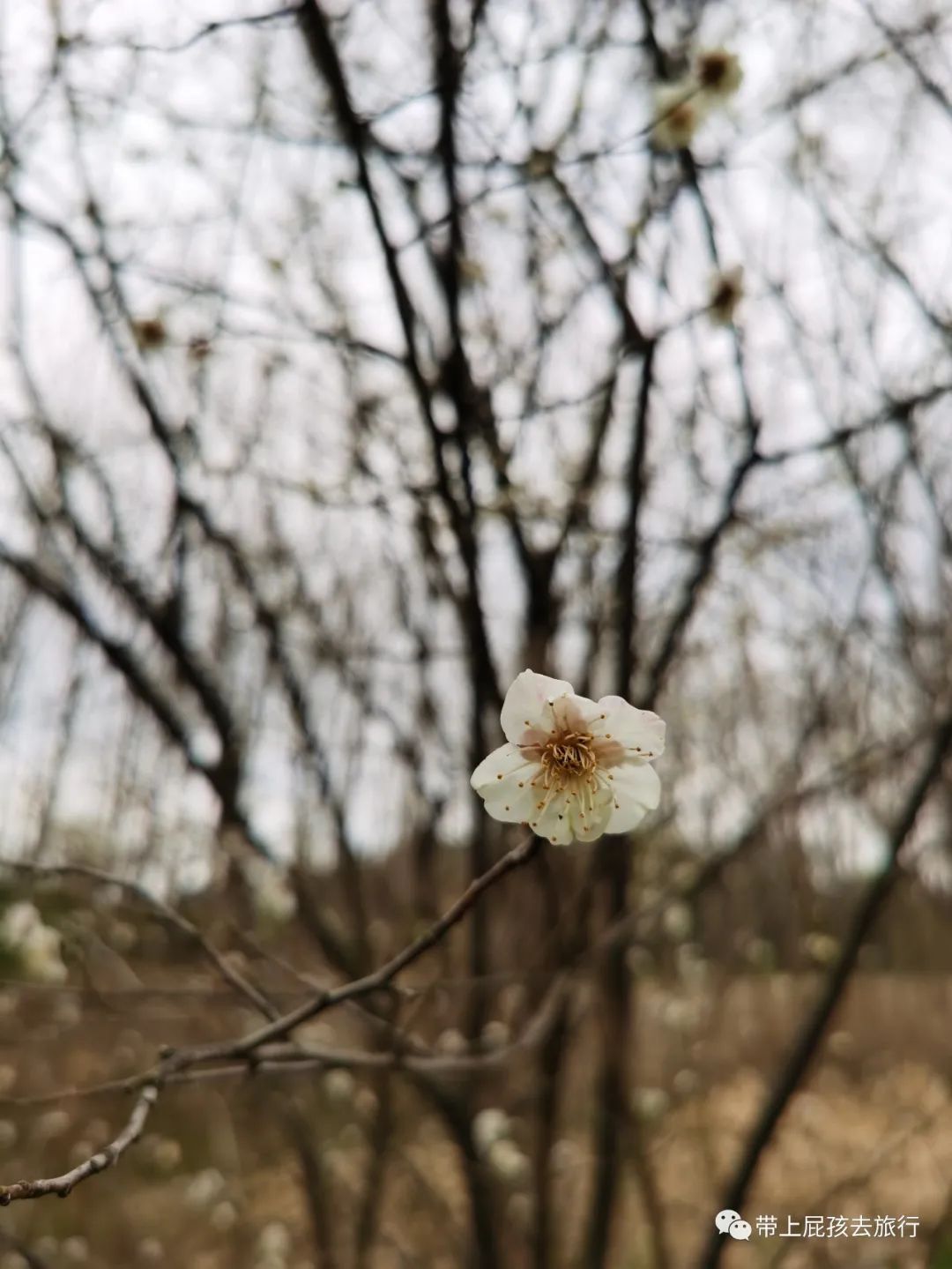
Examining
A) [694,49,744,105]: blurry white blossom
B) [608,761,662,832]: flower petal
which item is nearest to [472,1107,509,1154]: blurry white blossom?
[608,761,662,832]: flower petal

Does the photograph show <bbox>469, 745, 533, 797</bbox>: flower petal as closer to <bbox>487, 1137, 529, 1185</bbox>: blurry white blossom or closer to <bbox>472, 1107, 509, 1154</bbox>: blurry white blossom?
<bbox>472, 1107, 509, 1154</bbox>: blurry white blossom

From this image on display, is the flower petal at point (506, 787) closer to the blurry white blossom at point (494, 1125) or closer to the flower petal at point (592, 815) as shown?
the flower petal at point (592, 815)

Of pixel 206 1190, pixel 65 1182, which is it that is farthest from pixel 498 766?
pixel 206 1190

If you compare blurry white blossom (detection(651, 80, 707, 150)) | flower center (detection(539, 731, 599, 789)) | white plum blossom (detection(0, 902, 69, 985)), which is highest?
blurry white blossom (detection(651, 80, 707, 150))

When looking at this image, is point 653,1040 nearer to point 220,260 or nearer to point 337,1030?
point 337,1030

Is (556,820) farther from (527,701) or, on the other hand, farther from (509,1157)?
(509,1157)

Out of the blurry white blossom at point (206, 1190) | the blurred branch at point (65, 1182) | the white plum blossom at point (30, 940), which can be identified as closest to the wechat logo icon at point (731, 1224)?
the blurred branch at point (65, 1182)
